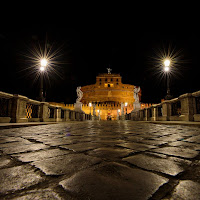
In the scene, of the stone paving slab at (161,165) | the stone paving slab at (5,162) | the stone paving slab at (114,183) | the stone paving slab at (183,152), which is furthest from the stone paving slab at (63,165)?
the stone paving slab at (183,152)

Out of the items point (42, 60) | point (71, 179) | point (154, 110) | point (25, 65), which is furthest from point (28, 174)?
point (25, 65)

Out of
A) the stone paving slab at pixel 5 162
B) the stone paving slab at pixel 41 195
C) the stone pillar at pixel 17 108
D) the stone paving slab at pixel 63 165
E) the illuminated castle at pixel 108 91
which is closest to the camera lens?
the stone paving slab at pixel 41 195

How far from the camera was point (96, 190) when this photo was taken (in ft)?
2.41

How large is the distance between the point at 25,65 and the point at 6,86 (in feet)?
24.1

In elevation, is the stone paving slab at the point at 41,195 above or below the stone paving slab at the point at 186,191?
below

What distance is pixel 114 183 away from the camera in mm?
823

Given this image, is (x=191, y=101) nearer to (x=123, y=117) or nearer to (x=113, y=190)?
(x=113, y=190)

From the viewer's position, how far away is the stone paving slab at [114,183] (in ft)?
2.27

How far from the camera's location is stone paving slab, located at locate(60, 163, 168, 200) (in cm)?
69

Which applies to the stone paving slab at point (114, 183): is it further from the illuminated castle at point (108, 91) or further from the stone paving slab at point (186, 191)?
the illuminated castle at point (108, 91)

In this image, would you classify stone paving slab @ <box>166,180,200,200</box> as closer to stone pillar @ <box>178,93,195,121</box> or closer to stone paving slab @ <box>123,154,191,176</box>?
stone paving slab @ <box>123,154,191,176</box>

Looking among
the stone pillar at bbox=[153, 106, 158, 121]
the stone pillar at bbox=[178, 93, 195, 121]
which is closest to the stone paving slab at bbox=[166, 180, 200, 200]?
the stone pillar at bbox=[178, 93, 195, 121]

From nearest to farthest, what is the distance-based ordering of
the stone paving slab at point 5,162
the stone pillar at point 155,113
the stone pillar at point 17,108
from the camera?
the stone paving slab at point 5,162 < the stone pillar at point 17,108 < the stone pillar at point 155,113

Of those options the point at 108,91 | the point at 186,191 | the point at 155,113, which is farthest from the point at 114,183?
the point at 108,91
